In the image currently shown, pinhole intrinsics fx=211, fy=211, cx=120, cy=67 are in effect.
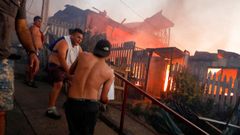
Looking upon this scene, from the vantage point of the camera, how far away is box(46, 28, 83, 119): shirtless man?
12.6 feet

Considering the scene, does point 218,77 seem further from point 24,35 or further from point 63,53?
point 24,35

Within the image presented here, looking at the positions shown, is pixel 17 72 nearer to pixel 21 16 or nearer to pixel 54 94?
pixel 54 94

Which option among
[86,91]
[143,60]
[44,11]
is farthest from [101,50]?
[44,11]

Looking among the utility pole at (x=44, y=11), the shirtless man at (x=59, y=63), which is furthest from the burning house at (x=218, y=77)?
the utility pole at (x=44, y=11)

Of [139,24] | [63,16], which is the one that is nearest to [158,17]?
[139,24]

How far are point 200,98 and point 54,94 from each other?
561cm

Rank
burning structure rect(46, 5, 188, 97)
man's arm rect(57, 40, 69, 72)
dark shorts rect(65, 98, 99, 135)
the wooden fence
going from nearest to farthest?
dark shorts rect(65, 98, 99, 135), man's arm rect(57, 40, 69, 72), the wooden fence, burning structure rect(46, 5, 188, 97)

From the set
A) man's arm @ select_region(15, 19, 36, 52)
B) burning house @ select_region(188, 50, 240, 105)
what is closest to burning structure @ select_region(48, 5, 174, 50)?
burning house @ select_region(188, 50, 240, 105)

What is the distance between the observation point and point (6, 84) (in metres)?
1.93

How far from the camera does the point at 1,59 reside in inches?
73.9

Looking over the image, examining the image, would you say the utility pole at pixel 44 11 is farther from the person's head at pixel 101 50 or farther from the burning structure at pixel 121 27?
the person's head at pixel 101 50

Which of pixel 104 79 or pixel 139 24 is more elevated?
pixel 139 24

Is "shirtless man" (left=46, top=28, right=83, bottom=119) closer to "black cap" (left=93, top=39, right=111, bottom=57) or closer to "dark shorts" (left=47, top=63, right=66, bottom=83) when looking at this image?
"dark shorts" (left=47, top=63, right=66, bottom=83)

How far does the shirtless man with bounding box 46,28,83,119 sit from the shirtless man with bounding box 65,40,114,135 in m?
0.98
